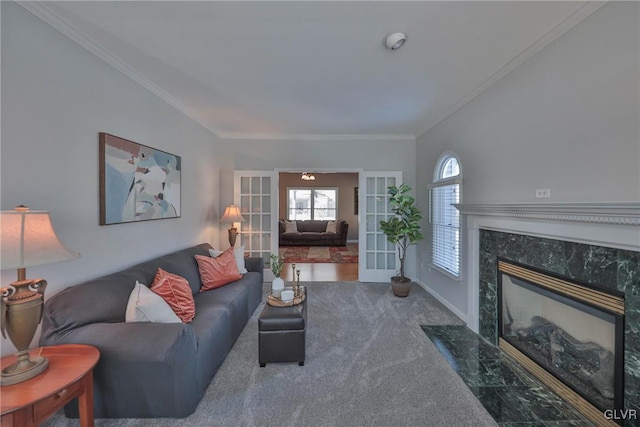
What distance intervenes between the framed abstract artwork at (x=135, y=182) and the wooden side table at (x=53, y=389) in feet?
3.68

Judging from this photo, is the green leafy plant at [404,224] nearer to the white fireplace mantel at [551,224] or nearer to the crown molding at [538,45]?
the white fireplace mantel at [551,224]

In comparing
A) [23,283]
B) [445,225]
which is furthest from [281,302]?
[445,225]

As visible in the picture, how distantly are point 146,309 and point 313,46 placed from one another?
→ 7.86 feet

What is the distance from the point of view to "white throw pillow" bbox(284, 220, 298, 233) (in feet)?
31.1

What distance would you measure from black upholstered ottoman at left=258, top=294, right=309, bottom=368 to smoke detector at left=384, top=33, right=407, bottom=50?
7.88ft

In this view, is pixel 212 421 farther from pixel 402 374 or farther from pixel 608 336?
pixel 608 336

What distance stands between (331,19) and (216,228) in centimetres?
397

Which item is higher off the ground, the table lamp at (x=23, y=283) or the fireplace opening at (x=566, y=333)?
the table lamp at (x=23, y=283)

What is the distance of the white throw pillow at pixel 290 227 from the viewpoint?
374 inches

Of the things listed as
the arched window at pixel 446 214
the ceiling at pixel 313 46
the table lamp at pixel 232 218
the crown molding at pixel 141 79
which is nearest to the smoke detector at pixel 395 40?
the ceiling at pixel 313 46

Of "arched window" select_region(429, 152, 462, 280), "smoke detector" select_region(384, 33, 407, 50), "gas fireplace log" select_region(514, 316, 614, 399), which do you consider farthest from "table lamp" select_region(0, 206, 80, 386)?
"arched window" select_region(429, 152, 462, 280)

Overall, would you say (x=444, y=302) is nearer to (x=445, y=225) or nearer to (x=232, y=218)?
(x=445, y=225)

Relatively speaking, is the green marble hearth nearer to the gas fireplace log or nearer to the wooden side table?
the gas fireplace log

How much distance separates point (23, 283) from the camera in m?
1.37
